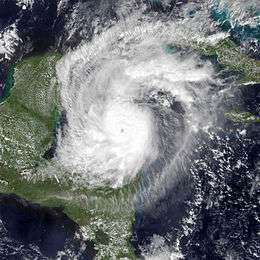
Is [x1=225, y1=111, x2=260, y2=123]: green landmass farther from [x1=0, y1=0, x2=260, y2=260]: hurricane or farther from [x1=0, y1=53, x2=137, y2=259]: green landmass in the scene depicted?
[x1=0, y1=53, x2=137, y2=259]: green landmass

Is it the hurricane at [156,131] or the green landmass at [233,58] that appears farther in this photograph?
the green landmass at [233,58]

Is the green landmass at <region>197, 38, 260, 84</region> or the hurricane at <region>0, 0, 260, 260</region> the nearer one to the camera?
the hurricane at <region>0, 0, 260, 260</region>

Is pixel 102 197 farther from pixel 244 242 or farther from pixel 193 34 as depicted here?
pixel 193 34

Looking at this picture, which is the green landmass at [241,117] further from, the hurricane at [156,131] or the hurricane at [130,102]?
the hurricane at [130,102]

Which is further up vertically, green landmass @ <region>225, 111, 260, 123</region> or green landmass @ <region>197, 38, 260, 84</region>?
green landmass @ <region>197, 38, 260, 84</region>

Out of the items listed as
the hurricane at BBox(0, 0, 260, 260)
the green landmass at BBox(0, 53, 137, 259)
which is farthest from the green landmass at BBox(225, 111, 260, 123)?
the green landmass at BBox(0, 53, 137, 259)

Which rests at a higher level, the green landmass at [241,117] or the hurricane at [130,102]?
the hurricane at [130,102]

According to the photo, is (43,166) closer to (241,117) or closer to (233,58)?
(241,117)

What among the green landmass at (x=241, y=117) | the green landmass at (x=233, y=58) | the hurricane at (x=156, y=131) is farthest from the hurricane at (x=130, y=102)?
the green landmass at (x=241, y=117)
